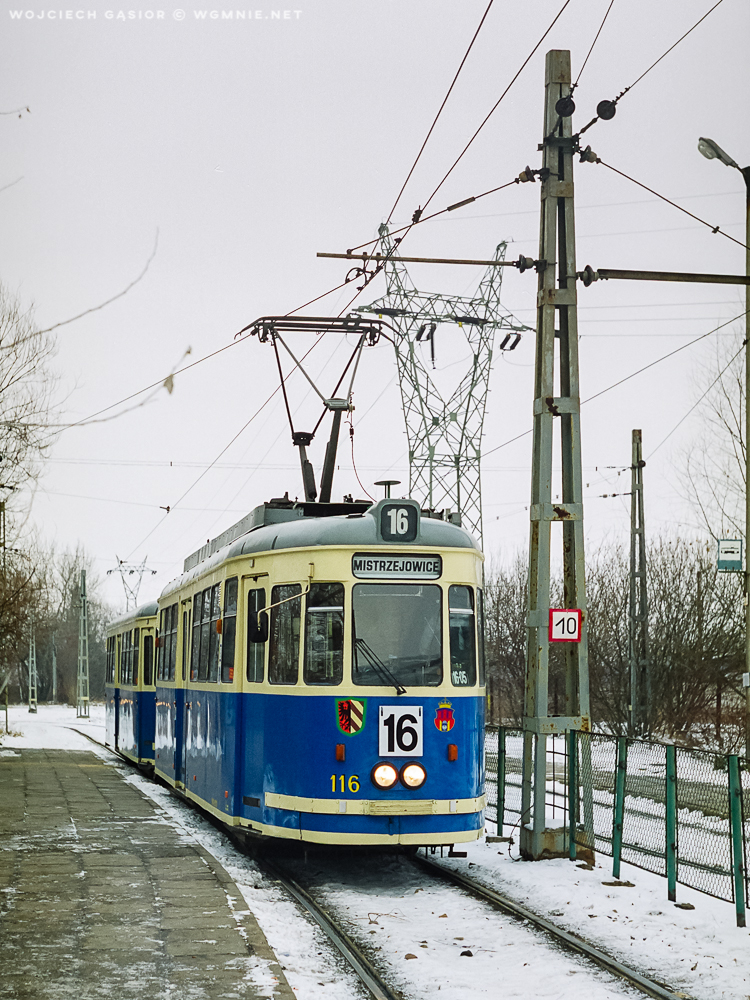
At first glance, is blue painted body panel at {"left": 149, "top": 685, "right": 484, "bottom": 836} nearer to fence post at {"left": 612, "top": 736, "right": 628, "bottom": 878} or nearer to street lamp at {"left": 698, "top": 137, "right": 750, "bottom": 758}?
fence post at {"left": 612, "top": 736, "right": 628, "bottom": 878}

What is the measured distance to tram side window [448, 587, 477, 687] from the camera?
33.6 ft

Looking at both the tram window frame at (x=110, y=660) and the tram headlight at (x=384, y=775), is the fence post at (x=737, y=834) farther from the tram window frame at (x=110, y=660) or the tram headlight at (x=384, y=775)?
the tram window frame at (x=110, y=660)

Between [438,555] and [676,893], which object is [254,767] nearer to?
[438,555]

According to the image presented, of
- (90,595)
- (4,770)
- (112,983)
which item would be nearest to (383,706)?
(112,983)

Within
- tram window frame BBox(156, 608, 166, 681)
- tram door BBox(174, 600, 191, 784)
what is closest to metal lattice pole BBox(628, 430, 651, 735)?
tram window frame BBox(156, 608, 166, 681)

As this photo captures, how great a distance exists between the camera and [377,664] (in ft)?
32.9

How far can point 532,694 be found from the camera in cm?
1166

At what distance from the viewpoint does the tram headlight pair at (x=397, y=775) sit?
32.1ft

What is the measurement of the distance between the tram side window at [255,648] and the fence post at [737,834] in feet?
13.0

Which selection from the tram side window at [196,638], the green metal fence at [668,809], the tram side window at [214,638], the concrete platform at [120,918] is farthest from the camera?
the tram side window at [196,638]

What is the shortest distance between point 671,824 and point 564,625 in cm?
226

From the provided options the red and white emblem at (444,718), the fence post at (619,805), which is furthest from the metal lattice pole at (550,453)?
the red and white emblem at (444,718)

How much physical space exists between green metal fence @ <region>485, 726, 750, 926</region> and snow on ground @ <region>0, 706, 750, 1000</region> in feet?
0.70

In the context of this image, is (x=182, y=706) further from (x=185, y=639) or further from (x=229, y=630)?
(x=229, y=630)
